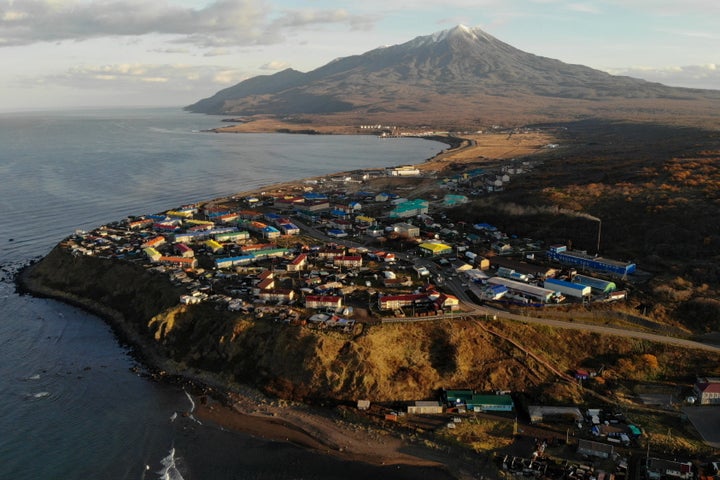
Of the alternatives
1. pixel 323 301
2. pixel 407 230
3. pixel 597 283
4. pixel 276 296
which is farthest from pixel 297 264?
pixel 597 283

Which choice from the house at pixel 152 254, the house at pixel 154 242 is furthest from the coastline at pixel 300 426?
the house at pixel 154 242

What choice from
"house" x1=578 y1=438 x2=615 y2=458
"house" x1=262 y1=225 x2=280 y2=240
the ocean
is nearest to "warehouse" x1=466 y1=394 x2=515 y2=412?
"house" x1=578 y1=438 x2=615 y2=458

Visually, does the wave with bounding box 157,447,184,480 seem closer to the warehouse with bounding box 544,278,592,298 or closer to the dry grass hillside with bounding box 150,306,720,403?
the dry grass hillside with bounding box 150,306,720,403

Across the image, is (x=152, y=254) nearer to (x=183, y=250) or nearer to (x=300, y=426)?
(x=183, y=250)

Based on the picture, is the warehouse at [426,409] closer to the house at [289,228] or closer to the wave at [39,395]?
the wave at [39,395]

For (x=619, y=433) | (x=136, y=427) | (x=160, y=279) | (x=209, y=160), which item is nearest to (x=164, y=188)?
(x=209, y=160)

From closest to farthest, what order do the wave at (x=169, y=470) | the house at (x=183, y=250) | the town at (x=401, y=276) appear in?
the wave at (x=169, y=470) < the town at (x=401, y=276) < the house at (x=183, y=250)
